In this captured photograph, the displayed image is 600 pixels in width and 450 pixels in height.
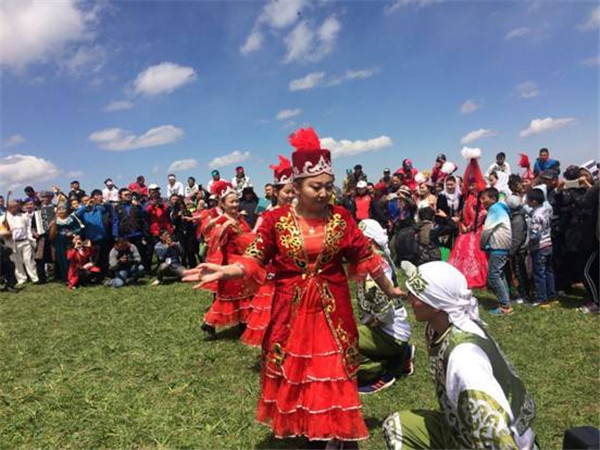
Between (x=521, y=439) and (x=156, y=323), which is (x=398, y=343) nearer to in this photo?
(x=521, y=439)

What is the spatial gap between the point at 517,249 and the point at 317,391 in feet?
17.5

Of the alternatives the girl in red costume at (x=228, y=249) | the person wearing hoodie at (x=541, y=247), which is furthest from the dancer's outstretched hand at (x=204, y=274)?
the person wearing hoodie at (x=541, y=247)

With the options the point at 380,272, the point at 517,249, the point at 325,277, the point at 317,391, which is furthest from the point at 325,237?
the point at 517,249

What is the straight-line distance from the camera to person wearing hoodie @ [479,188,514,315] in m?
7.08

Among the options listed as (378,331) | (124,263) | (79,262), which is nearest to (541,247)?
(378,331)

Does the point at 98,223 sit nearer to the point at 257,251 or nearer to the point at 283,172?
the point at 283,172

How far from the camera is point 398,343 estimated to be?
15.6 ft

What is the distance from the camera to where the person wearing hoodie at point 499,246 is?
7.08m

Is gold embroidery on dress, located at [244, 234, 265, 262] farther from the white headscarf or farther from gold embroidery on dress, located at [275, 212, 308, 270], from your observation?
the white headscarf

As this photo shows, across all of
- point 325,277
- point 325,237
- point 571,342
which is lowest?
point 571,342

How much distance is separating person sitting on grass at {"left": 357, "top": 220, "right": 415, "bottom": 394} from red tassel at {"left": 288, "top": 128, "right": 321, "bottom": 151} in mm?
1446

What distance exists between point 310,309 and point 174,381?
2768 mm

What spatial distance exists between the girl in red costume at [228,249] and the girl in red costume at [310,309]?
105 inches

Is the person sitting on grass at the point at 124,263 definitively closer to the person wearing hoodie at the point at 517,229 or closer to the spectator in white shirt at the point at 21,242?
the spectator in white shirt at the point at 21,242
